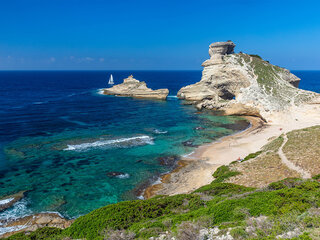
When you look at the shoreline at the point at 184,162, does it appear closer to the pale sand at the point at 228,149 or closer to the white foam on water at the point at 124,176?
the pale sand at the point at 228,149

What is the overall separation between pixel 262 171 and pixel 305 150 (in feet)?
21.7

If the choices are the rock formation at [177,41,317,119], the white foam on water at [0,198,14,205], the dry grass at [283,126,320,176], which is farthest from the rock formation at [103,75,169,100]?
the white foam on water at [0,198,14,205]

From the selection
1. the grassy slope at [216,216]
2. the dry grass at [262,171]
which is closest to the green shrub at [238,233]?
the grassy slope at [216,216]

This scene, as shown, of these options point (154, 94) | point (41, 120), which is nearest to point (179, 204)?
point (41, 120)

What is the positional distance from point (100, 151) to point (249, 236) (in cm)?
2682

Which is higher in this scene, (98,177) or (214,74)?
(214,74)

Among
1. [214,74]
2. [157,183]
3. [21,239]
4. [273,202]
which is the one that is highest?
[214,74]

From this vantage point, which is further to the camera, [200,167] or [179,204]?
[200,167]

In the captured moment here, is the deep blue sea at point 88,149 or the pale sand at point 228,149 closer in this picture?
the deep blue sea at point 88,149

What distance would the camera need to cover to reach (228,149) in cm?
3353

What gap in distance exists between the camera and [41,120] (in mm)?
49469

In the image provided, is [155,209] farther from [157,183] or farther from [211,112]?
[211,112]

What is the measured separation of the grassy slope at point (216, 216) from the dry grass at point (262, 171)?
446 centimetres

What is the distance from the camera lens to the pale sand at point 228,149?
77.9ft
